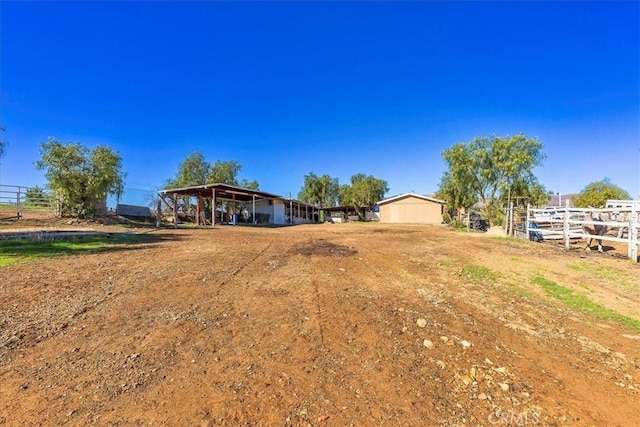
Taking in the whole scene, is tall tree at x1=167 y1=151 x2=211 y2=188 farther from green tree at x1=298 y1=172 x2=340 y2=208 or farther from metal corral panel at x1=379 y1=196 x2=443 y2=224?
metal corral panel at x1=379 y1=196 x2=443 y2=224

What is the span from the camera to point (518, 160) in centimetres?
2052

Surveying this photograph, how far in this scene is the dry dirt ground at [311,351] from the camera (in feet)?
6.67

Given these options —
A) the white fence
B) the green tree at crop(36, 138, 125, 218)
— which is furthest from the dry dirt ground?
the green tree at crop(36, 138, 125, 218)

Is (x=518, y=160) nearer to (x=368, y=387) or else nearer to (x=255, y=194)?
(x=255, y=194)

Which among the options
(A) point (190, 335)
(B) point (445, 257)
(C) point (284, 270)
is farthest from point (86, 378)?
(B) point (445, 257)

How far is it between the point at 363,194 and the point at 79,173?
32186 mm

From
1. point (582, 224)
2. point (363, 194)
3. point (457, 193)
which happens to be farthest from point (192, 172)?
point (582, 224)

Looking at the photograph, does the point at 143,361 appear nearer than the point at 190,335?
Yes

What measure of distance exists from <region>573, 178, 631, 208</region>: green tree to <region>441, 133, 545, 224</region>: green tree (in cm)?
1293

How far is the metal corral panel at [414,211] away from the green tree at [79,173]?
28819mm

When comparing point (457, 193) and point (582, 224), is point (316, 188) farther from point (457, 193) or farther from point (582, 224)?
point (582, 224)

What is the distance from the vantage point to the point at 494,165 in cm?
2138

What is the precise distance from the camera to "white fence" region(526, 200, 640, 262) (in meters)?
7.62

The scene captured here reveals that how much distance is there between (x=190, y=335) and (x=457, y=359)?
2653 millimetres
